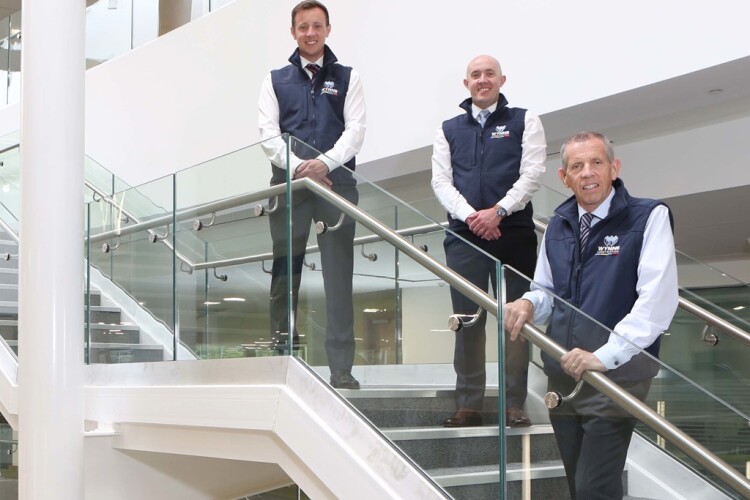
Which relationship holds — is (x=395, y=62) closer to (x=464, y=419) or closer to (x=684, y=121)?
(x=684, y=121)

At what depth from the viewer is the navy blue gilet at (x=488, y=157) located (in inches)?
163

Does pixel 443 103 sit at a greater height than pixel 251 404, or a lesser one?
greater

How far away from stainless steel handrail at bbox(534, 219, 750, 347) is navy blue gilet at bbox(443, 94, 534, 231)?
102 centimetres

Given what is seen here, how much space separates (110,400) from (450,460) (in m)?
2.51

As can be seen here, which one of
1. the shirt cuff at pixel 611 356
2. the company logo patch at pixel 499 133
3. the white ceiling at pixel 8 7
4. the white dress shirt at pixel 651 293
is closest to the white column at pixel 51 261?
the company logo patch at pixel 499 133

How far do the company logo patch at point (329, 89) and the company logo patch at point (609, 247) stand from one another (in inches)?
70.1

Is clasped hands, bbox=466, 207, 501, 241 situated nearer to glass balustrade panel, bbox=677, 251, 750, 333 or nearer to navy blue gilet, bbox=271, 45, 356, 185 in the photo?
navy blue gilet, bbox=271, 45, 356, 185

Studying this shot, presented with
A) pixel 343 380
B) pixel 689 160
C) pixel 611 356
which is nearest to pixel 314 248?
pixel 343 380

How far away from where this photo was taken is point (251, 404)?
3867 mm

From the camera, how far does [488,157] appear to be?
4.17 metres

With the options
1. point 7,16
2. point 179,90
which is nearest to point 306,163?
point 179,90

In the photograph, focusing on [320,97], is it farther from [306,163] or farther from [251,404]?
[251,404]

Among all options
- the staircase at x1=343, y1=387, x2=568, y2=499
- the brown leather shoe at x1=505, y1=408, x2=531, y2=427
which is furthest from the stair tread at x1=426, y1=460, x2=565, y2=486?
the brown leather shoe at x1=505, y1=408, x2=531, y2=427

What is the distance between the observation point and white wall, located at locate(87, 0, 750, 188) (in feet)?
18.4
